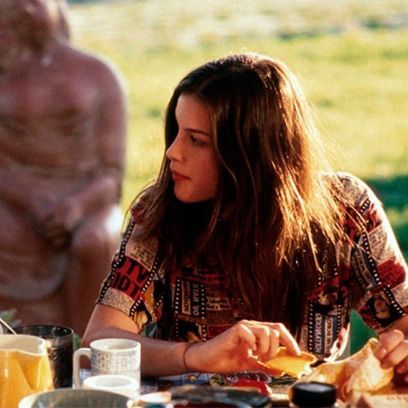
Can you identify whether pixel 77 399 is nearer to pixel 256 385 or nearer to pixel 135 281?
pixel 256 385

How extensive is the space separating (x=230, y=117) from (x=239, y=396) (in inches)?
33.9

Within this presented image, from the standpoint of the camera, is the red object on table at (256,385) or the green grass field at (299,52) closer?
the red object on table at (256,385)

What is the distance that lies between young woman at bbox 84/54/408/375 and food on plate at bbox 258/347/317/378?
22 cm

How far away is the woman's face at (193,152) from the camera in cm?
277

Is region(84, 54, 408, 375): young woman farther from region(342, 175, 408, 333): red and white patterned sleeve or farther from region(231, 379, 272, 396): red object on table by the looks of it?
region(231, 379, 272, 396): red object on table

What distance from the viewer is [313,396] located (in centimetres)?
206

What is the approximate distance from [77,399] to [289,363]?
1.72 feet

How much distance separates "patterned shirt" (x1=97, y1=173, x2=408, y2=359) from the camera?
9.51ft

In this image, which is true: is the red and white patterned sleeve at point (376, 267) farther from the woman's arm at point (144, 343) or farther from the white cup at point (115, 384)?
the white cup at point (115, 384)

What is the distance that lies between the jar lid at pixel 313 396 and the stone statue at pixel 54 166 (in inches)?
113

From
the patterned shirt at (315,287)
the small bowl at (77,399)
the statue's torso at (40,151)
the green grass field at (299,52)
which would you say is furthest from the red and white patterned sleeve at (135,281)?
the green grass field at (299,52)

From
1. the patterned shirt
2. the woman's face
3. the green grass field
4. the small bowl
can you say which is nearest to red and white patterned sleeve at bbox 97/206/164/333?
the patterned shirt

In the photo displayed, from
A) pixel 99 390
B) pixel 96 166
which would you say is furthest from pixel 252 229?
pixel 96 166

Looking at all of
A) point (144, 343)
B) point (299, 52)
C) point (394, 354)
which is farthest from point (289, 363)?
point (299, 52)
